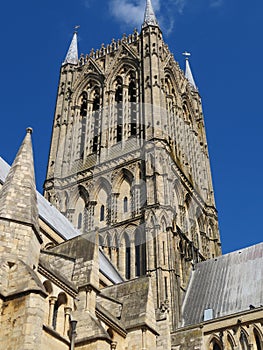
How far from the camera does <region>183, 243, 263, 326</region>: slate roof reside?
25484 millimetres

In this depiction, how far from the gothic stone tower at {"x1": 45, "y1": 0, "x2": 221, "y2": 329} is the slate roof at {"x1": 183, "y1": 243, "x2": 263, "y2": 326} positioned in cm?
90

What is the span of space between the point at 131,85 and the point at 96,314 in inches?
967

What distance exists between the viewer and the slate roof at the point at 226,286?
25484 mm

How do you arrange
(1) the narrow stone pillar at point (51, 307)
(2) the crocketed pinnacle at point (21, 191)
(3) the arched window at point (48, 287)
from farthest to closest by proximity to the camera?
(3) the arched window at point (48, 287) < (1) the narrow stone pillar at point (51, 307) < (2) the crocketed pinnacle at point (21, 191)

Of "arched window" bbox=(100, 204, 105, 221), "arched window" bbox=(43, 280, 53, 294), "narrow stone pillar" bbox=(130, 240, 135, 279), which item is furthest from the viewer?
"arched window" bbox=(100, 204, 105, 221)

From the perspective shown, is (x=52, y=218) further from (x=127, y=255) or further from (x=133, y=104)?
(x=133, y=104)

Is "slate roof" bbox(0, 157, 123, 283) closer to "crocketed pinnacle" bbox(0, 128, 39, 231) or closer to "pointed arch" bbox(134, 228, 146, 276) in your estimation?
"pointed arch" bbox(134, 228, 146, 276)

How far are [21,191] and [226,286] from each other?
1662cm

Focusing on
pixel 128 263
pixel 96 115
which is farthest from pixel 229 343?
pixel 96 115

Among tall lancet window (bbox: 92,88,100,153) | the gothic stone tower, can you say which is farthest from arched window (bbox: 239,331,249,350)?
tall lancet window (bbox: 92,88,100,153)

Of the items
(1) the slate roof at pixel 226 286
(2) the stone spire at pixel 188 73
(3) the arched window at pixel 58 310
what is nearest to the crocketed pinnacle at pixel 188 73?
(2) the stone spire at pixel 188 73

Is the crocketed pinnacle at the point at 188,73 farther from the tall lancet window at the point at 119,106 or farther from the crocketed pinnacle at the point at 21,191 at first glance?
the crocketed pinnacle at the point at 21,191

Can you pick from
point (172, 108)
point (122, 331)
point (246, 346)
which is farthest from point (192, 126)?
point (122, 331)

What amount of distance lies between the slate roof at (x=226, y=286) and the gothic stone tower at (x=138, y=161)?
0.90 meters
